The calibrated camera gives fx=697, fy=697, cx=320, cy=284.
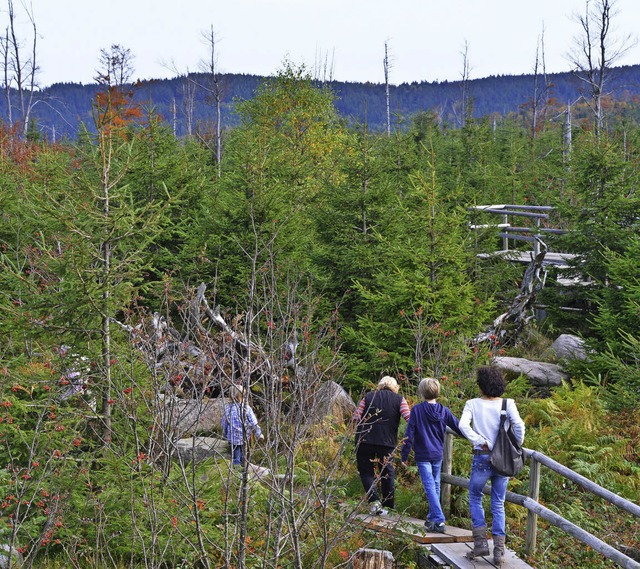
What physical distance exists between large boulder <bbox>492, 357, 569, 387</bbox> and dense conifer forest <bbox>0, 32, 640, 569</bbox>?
0.30 m

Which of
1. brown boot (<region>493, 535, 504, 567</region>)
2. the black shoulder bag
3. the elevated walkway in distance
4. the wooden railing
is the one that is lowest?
brown boot (<region>493, 535, 504, 567</region>)

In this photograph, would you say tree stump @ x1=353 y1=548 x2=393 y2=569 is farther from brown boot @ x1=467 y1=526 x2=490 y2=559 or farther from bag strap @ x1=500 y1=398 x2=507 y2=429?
bag strap @ x1=500 y1=398 x2=507 y2=429

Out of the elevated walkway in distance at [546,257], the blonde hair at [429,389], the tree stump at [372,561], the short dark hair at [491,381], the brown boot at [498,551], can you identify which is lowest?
the tree stump at [372,561]

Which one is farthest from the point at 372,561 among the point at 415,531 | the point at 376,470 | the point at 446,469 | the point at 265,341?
the point at 265,341

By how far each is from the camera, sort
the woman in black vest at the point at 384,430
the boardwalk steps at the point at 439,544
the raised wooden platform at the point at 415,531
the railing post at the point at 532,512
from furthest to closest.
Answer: the woman in black vest at the point at 384,430, the raised wooden platform at the point at 415,531, the railing post at the point at 532,512, the boardwalk steps at the point at 439,544

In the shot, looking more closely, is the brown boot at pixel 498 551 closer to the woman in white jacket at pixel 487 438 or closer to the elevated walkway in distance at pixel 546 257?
the woman in white jacket at pixel 487 438

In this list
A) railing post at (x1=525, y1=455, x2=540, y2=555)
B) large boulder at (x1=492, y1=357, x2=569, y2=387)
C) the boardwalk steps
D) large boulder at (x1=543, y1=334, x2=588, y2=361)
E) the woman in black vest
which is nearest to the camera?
the boardwalk steps

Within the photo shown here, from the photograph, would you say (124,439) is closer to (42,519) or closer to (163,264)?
(42,519)

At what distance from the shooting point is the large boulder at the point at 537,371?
504 inches

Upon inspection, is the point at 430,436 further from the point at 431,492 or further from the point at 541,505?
the point at 541,505

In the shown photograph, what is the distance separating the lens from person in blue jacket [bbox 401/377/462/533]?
7.25m

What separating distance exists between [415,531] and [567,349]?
7955 millimetres

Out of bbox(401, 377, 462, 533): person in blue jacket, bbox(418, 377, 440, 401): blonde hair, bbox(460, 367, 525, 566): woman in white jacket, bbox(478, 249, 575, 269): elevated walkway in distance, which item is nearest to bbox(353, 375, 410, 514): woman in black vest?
bbox(401, 377, 462, 533): person in blue jacket

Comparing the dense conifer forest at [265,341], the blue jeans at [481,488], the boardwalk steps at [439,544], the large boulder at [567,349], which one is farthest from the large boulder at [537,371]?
the blue jeans at [481,488]
